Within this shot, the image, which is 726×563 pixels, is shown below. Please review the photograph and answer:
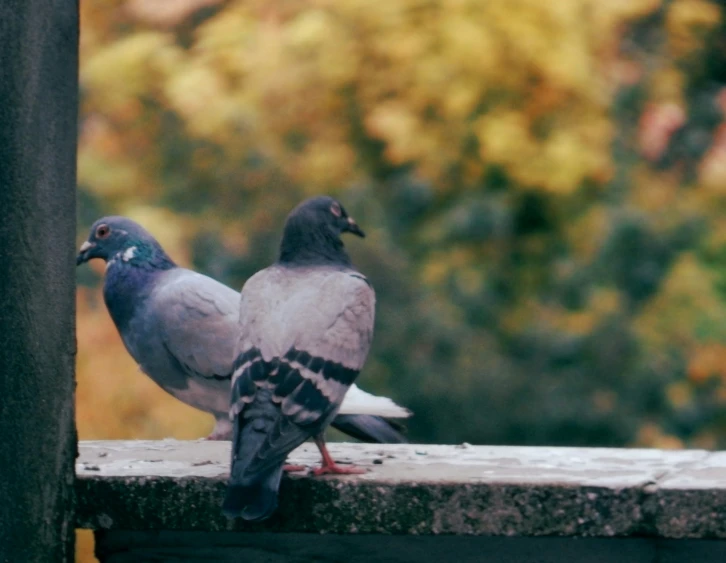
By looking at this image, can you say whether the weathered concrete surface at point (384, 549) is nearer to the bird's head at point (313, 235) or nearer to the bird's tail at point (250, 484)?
the bird's tail at point (250, 484)

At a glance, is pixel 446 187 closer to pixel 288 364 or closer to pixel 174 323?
pixel 174 323

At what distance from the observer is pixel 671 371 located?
723 centimetres

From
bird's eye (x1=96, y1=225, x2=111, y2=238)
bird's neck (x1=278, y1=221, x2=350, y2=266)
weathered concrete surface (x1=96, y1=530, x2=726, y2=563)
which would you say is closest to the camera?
weathered concrete surface (x1=96, y1=530, x2=726, y2=563)

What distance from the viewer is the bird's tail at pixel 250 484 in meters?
2.21

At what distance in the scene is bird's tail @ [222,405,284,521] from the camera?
2211 mm

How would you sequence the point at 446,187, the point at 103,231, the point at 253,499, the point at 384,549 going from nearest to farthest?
the point at 253,499
the point at 384,549
the point at 103,231
the point at 446,187

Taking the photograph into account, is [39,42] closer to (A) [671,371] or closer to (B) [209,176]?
(B) [209,176]

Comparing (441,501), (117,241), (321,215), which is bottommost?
(441,501)

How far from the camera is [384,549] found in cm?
239

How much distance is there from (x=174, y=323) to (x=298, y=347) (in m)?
1.15

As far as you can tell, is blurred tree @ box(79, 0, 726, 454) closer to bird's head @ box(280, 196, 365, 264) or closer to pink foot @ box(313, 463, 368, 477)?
bird's head @ box(280, 196, 365, 264)

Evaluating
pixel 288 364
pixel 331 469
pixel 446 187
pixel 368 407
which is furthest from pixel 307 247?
pixel 446 187

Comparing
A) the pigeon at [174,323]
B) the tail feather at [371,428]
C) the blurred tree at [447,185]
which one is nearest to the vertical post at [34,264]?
the tail feather at [371,428]

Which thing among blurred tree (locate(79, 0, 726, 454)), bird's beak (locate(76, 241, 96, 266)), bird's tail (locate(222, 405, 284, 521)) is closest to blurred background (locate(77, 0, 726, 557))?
blurred tree (locate(79, 0, 726, 454))
